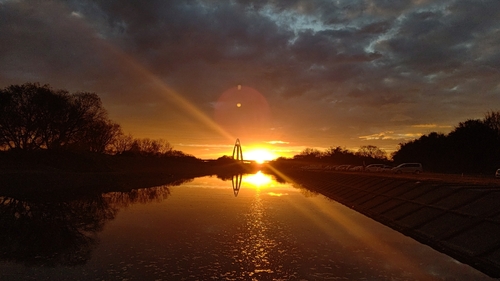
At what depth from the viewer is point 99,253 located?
1650 cm

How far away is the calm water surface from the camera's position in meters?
13.9

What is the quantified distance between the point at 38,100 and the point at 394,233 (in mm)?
77545

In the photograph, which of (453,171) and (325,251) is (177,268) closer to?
(325,251)

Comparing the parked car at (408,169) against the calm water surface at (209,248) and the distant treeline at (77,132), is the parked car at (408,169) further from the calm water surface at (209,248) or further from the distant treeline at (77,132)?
the calm water surface at (209,248)

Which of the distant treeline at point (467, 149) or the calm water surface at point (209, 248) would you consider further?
the distant treeline at point (467, 149)

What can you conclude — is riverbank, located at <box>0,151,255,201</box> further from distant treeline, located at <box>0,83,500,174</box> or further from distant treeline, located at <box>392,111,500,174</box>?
distant treeline, located at <box>392,111,500,174</box>

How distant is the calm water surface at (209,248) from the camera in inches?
546

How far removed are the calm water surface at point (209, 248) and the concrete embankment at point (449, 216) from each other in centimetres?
102

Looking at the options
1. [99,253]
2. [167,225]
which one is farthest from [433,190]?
→ [99,253]

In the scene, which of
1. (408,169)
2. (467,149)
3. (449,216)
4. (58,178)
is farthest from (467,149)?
(58,178)

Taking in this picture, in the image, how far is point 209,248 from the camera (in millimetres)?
17562

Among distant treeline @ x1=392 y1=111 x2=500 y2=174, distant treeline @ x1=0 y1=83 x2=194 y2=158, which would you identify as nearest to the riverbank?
distant treeline @ x1=0 y1=83 x2=194 y2=158

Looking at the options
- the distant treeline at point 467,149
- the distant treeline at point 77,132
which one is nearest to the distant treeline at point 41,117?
the distant treeline at point 77,132

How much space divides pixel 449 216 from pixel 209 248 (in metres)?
15.2
